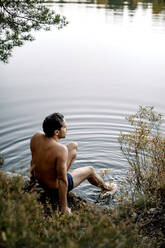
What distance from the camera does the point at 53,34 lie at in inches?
854

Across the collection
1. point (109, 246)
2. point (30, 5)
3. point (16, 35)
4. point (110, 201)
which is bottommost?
point (110, 201)

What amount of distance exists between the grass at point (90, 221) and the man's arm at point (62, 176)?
0.47 meters

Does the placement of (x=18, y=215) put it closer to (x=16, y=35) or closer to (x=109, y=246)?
(x=109, y=246)

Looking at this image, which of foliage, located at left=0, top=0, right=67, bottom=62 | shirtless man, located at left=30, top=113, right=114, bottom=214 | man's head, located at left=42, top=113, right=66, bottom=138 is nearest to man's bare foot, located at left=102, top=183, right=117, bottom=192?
shirtless man, located at left=30, top=113, right=114, bottom=214

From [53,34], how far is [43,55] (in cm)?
579

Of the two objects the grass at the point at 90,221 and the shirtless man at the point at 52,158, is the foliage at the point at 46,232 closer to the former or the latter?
the grass at the point at 90,221

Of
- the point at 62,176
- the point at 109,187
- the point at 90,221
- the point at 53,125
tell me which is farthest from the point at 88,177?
the point at 90,221

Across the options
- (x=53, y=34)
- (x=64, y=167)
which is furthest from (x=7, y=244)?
(x=53, y=34)

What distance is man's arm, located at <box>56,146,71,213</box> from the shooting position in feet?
14.0

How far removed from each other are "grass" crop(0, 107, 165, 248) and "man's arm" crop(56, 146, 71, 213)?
473 millimetres

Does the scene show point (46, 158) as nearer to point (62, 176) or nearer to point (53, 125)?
point (62, 176)

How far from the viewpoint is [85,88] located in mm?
12594

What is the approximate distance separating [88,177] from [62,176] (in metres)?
1.03

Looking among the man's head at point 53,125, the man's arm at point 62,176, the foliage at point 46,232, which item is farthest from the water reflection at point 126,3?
the foliage at point 46,232
